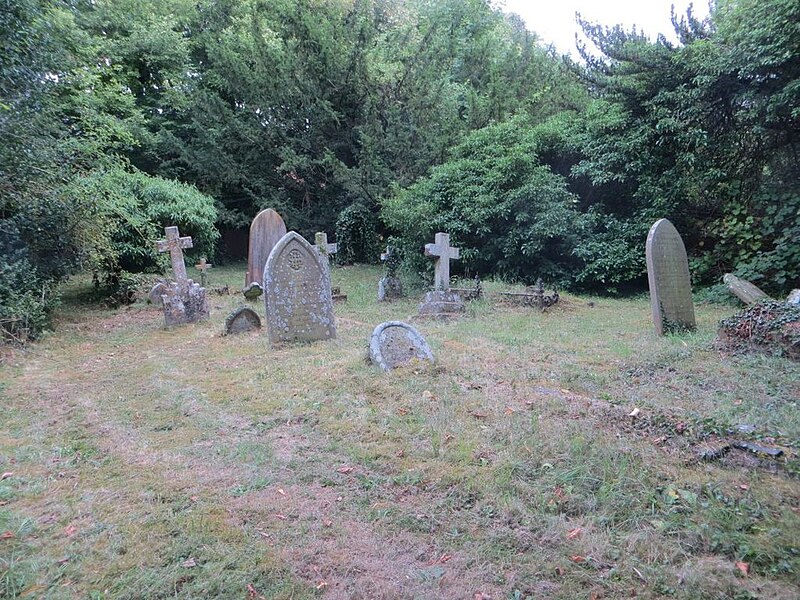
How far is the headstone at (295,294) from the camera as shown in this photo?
6.94 m

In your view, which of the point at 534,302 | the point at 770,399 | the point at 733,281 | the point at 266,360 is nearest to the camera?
the point at 770,399

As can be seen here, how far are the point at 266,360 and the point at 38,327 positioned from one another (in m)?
4.20

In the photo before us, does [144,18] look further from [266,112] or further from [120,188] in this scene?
[120,188]

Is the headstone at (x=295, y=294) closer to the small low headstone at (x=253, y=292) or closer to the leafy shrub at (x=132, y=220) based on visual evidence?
the leafy shrub at (x=132, y=220)

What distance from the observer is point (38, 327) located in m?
7.71

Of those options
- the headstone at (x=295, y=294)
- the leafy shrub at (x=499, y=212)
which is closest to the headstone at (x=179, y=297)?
the headstone at (x=295, y=294)

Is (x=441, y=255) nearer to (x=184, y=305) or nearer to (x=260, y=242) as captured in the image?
(x=184, y=305)

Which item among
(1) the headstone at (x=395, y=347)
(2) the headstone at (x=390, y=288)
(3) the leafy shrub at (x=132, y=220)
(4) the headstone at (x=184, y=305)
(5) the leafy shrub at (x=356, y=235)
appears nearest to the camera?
(1) the headstone at (x=395, y=347)

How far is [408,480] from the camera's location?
315cm

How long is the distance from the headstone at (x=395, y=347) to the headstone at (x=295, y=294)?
186 centimetres

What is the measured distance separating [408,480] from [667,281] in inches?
231

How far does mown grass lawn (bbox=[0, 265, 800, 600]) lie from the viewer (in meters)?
2.26

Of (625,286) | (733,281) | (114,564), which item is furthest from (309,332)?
(625,286)

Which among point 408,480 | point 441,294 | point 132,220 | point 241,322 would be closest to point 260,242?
point 132,220
